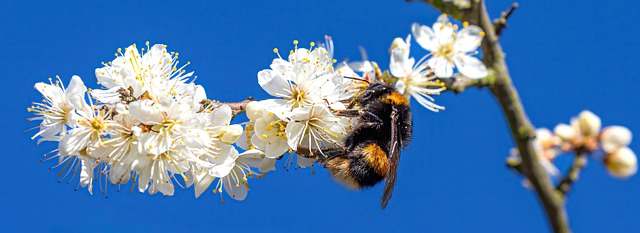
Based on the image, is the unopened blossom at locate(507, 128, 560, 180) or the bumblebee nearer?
the unopened blossom at locate(507, 128, 560, 180)

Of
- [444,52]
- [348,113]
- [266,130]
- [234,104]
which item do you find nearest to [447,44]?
[444,52]

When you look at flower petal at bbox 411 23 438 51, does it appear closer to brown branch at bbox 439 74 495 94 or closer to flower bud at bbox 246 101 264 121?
brown branch at bbox 439 74 495 94

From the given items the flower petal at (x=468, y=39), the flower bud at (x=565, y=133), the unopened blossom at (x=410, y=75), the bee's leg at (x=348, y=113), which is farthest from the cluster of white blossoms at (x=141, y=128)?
the flower bud at (x=565, y=133)

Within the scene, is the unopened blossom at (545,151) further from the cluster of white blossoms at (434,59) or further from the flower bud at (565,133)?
the cluster of white blossoms at (434,59)

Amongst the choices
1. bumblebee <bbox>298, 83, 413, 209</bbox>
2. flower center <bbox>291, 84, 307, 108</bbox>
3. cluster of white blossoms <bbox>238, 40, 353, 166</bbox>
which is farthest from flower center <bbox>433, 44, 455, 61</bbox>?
flower center <bbox>291, 84, 307, 108</bbox>

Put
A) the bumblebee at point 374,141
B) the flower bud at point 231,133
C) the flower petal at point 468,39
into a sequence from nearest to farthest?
the flower petal at point 468,39 < the flower bud at point 231,133 < the bumblebee at point 374,141

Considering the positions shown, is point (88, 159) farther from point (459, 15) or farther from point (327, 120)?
point (459, 15)
